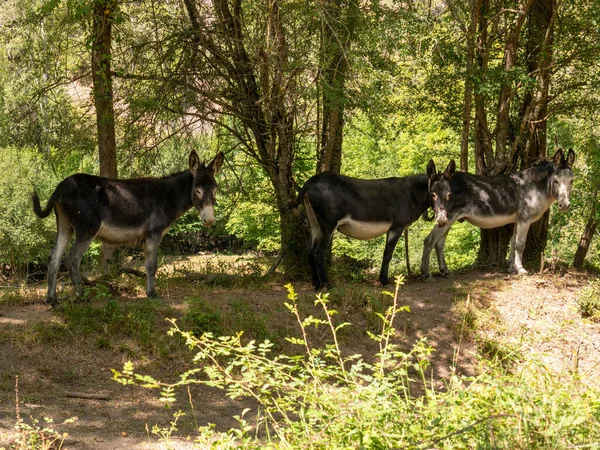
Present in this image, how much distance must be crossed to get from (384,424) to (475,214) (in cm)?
969

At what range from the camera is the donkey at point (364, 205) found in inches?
481

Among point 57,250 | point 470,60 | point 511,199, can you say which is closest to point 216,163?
point 57,250

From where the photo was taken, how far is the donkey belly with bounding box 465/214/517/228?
13863 mm

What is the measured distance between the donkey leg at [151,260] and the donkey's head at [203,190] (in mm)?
789

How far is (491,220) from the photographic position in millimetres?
13930

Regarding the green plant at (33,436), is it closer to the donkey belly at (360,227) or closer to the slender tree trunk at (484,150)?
the donkey belly at (360,227)

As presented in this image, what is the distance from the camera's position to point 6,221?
127ft

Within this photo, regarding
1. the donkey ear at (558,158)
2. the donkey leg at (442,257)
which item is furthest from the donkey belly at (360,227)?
the donkey ear at (558,158)

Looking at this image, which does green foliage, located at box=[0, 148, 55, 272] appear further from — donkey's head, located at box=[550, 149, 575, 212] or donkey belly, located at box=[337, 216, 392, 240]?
donkey's head, located at box=[550, 149, 575, 212]

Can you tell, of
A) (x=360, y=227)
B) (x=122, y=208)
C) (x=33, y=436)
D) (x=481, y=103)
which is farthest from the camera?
(x=481, y=103)

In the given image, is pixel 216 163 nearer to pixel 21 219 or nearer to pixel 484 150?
pixel 484 150

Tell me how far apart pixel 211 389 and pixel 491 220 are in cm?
700

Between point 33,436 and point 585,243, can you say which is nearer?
point 33,436

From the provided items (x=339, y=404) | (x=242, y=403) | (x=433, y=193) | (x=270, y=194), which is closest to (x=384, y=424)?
(x=339, y=404)
